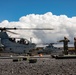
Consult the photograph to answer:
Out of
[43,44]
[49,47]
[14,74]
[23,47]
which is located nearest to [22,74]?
[14,74]

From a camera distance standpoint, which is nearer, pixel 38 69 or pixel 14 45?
pixel 38 69

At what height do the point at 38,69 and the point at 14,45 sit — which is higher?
the point at 14,45

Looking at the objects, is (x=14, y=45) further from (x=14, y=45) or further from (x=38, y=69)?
(x=38, y=69)

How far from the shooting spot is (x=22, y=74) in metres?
23.7

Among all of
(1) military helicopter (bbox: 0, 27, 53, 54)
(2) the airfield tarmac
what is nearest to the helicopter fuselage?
(1) military helicopter (bbox: 0, 27, 53, 54)

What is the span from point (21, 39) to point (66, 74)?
245ft

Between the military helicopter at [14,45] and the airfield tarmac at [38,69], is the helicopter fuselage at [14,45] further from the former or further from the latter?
the airfield tarmac at [38,69]

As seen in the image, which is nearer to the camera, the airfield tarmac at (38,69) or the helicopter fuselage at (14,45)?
the airfield tarmac at (38,69)

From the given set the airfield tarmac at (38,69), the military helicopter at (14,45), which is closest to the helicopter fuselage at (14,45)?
the military helicopter at (14,45)

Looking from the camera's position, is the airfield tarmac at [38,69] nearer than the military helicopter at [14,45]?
→ Yes

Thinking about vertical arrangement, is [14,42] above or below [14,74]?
above

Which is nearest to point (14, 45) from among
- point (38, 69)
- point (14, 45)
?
point (14, 45)

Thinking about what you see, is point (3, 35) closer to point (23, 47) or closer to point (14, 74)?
point (23, 47)

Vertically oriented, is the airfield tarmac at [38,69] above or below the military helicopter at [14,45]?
below
